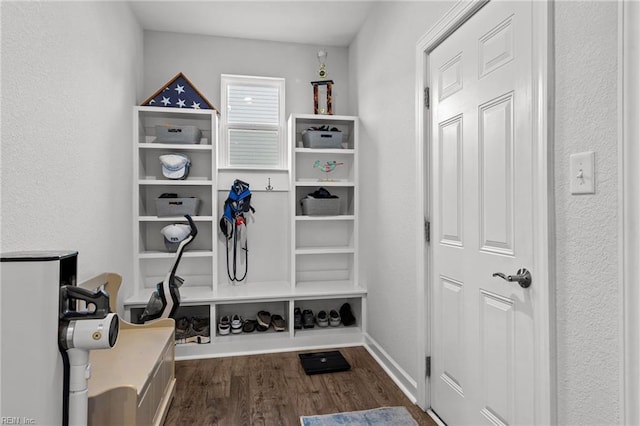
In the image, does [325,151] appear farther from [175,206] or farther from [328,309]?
[328,309]

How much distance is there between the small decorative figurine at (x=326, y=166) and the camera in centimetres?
363

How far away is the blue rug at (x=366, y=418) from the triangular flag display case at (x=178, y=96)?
258 centimetres

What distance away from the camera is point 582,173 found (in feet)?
3.92

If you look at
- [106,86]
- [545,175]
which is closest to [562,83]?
[545,175]

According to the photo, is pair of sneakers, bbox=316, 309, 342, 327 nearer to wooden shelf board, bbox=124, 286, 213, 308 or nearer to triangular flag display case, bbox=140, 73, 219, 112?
wooden shelf board, bbox=124, 286, 213, 308

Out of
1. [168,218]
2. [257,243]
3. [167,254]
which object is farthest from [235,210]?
[167,254]

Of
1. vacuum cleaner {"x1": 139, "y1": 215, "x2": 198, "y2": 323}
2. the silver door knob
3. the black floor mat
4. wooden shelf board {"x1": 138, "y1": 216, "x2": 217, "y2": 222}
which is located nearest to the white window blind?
wooden shelf board {"x1": 138, "y1": 216, "x2": 217, "y2": 222}

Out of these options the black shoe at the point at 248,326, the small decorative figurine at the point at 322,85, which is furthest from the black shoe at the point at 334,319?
the small decorative figurine at the point at 322,85

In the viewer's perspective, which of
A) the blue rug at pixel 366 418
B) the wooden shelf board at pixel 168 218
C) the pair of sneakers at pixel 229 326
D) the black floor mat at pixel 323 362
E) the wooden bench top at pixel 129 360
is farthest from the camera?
the pair of sneakers at pixel 229 326

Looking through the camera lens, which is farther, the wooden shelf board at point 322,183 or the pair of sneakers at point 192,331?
the wooden shelf board at point 322,183

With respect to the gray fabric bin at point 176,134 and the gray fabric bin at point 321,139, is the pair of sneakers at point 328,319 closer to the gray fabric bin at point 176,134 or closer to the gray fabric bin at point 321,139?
the gray fabric bin at point 321,139

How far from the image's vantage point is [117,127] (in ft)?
9.17

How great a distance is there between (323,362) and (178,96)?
8.20 feet

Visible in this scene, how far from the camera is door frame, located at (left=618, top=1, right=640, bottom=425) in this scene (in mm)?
1014
